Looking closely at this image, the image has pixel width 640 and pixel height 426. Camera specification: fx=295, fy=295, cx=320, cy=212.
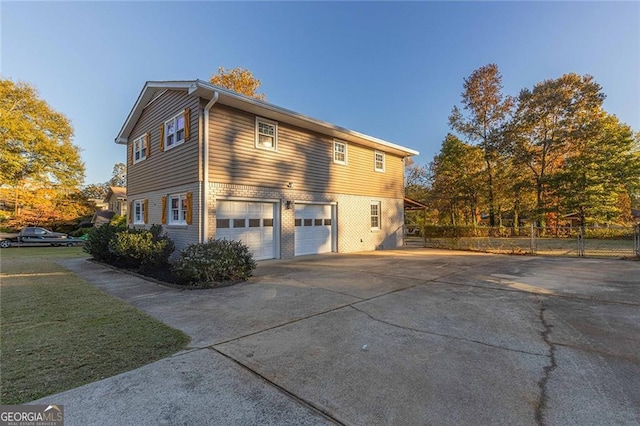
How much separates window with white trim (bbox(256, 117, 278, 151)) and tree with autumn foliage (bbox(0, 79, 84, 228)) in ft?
87.0

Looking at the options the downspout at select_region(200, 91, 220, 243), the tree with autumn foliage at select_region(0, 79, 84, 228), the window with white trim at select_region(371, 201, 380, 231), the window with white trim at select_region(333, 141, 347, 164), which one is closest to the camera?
the downspout at select_region(200, 91, 220, 243)

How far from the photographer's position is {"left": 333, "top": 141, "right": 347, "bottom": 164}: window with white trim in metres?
13.7

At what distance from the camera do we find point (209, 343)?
12.2 feet

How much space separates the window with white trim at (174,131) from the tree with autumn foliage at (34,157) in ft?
76.5

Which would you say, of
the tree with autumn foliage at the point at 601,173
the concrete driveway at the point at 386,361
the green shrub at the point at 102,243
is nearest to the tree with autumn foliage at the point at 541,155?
the tree with autumn foliage at the point at 601,173

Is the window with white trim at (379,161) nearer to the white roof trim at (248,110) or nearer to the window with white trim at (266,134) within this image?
the white roof trim at (248,110)

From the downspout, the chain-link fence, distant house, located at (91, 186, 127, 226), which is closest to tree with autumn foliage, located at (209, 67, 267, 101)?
the downspout

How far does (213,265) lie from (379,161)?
1128cm

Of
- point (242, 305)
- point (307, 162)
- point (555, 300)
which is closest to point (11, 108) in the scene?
point (307, 162)

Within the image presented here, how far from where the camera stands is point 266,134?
11086 mm

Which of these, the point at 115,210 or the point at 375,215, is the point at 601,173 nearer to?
the point at 375,215

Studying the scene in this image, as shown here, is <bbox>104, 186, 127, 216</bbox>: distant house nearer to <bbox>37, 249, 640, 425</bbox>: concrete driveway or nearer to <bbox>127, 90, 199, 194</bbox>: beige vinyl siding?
<bbox>127, 90, 199, 194</bbox>: beige vinyl siding

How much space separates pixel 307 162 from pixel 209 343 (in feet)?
31.6

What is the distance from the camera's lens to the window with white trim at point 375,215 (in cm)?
1570
